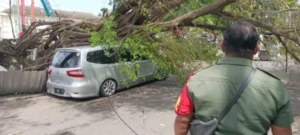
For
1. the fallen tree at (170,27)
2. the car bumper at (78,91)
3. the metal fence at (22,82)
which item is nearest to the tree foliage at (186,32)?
the fallen tree at (170,27)

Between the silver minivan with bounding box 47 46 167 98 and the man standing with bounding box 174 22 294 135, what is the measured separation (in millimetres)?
6109

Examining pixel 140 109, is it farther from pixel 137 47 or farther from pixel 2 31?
pixel 2 31

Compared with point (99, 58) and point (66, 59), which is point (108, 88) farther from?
point (66, 59)

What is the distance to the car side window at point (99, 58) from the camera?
7.65m

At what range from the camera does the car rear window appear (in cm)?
742

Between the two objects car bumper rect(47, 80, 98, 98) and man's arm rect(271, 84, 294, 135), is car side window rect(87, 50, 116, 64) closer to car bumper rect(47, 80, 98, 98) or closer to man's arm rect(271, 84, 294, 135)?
car bumper rect(47, 80, 98, 98)

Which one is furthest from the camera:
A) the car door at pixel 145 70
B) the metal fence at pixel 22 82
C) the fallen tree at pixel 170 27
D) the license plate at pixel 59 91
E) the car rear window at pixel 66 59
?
the car door at pixel 145 70

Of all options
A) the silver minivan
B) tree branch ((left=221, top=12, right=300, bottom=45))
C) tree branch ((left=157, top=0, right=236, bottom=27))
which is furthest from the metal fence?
tree branch ((left=221, top=12, right=300, bottom=45))

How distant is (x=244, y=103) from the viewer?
1.59 meters

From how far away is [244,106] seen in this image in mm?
1589

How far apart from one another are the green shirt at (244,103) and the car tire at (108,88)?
6.56m

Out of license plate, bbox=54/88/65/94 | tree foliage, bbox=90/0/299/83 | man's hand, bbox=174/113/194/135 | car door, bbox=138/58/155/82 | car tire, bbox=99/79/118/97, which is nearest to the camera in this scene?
man's hand, bbox=174/113/194/135

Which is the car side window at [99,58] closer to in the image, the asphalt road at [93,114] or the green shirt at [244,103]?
the asphalt road at [93,114]

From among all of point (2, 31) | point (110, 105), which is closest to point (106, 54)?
point (110, 105)
